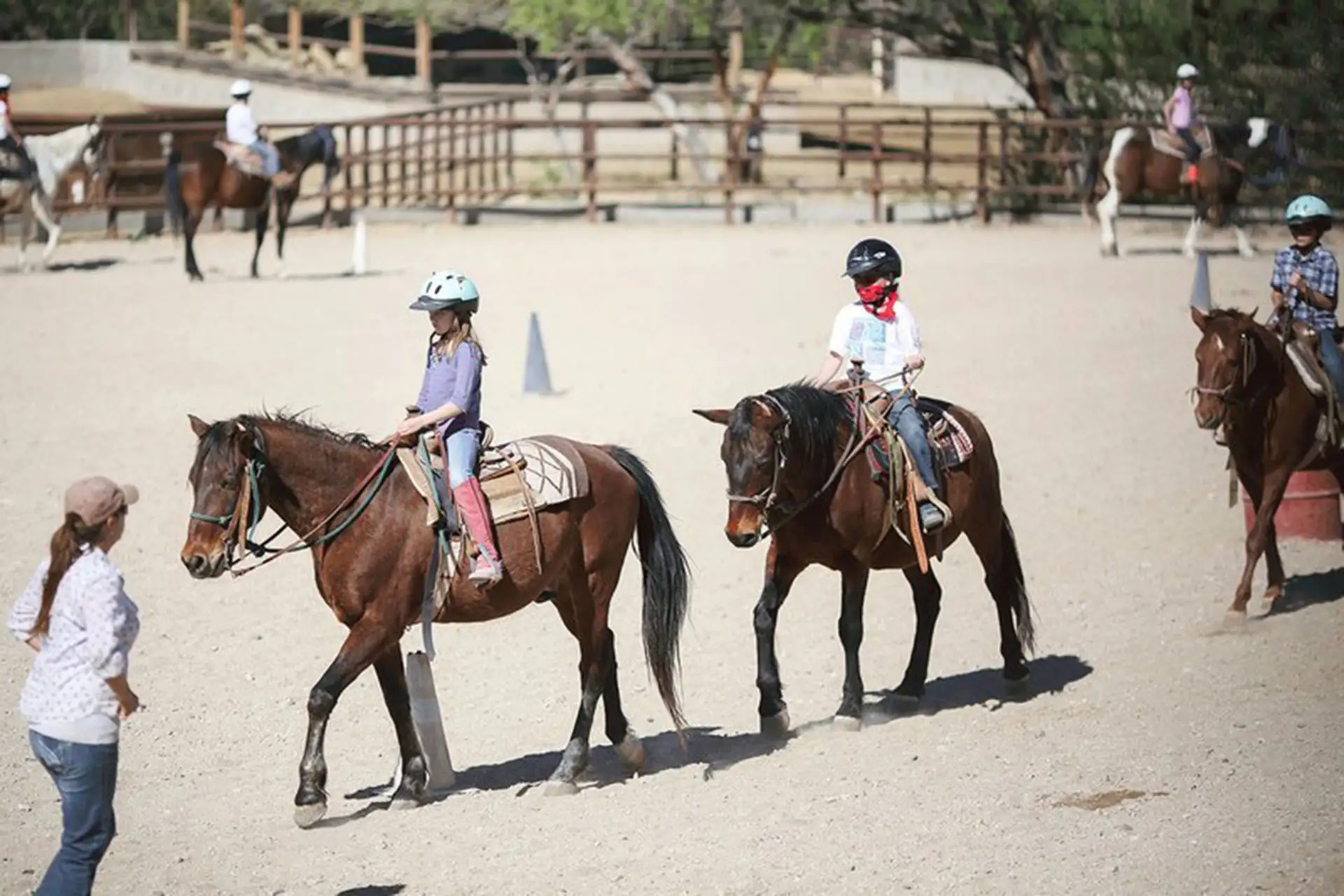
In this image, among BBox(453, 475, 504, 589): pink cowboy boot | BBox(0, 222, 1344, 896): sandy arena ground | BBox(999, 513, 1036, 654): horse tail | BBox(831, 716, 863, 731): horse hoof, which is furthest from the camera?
BBox(999, 513, 1036, 654): horse tail

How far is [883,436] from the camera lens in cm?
940

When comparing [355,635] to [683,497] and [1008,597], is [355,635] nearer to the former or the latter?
[1008,597]

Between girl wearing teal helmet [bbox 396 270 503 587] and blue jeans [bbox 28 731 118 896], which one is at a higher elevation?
girl wearing teal helmet [bbox 396 270 503 587]

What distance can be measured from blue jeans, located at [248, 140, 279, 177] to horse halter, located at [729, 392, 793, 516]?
17.5m

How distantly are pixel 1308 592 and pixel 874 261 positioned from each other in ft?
14.8

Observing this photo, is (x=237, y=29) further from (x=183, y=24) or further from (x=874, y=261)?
(x=874, y=261)

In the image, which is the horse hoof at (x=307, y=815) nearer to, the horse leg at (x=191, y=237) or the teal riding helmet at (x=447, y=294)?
the teal riding helmet at (x=447, y=294)

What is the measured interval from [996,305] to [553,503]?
14.9m

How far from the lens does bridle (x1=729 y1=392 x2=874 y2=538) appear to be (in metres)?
8.59

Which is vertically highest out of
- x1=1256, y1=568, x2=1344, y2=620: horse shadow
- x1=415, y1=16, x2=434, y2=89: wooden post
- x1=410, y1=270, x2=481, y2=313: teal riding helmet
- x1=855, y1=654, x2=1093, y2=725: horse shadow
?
x1=415, y1=16, x2=434, y2=89: wooden post

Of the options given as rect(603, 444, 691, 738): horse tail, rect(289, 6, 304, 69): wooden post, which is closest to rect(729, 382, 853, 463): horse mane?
rect(603, 444, 691, 738): horse tail

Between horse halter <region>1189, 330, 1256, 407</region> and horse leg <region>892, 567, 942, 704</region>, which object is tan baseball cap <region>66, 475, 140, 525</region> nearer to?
horse leg <region>892, 567, 942, 704</region>

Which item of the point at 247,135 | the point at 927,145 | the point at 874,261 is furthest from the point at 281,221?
the point at 874,261

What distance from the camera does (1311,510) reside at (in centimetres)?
1338
